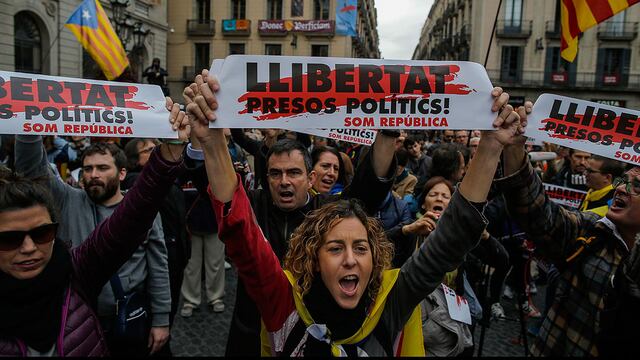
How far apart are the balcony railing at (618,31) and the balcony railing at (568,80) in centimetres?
229

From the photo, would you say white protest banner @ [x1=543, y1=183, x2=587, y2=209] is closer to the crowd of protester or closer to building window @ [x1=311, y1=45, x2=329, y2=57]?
the crowd of protester

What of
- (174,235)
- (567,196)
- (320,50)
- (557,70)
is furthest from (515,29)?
(174,235)

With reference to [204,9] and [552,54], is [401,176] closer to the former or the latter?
[552,54]

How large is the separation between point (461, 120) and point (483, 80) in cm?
19

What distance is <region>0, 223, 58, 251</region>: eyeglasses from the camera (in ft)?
5.47

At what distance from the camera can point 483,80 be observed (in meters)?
1.94

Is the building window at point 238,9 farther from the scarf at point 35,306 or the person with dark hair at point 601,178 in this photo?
the scarf at point 35,306

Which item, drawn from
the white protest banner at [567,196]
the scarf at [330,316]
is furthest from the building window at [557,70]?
the scarf at [330,316]

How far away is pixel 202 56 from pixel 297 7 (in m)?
8.01

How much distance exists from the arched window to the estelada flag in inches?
465

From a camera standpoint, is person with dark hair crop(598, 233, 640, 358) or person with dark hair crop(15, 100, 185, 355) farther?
person with dark hair crop(15, 100, 185, 355)

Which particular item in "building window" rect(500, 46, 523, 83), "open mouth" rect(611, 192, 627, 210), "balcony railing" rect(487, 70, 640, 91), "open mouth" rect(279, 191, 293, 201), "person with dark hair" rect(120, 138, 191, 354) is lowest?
"person with dark hair" rect(120, 138, 191, 354)

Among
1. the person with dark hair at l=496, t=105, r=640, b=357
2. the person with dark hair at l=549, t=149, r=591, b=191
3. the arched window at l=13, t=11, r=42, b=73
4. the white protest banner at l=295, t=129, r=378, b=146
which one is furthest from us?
the arched window at l=13, t=11, r=42, b=73

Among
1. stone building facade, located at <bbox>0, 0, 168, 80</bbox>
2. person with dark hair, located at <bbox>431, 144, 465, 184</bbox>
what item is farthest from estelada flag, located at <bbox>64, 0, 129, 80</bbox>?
stone building facade, located at <bbox>0, 0, 168, 80</bbox>
